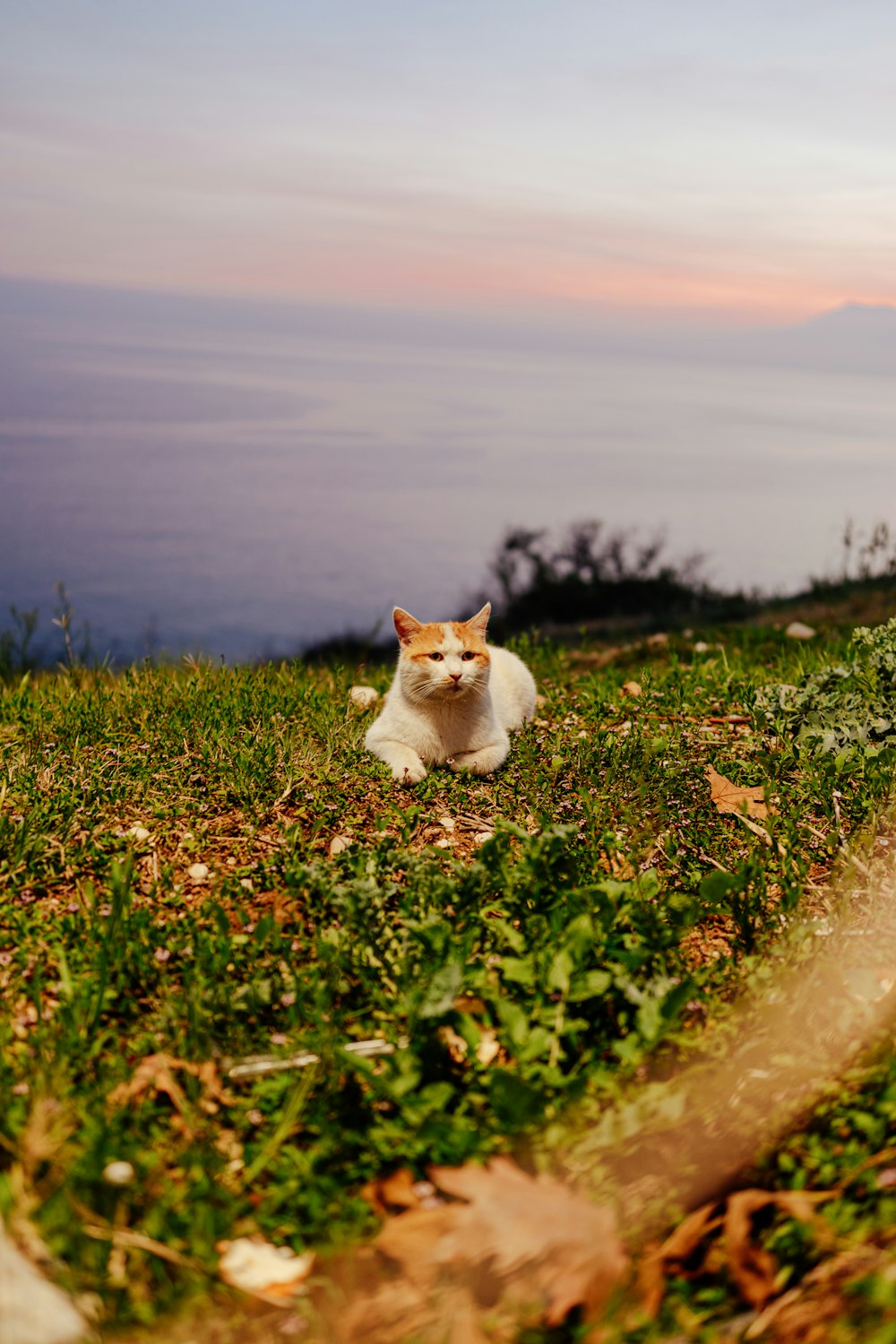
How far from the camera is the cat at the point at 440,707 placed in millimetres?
5375

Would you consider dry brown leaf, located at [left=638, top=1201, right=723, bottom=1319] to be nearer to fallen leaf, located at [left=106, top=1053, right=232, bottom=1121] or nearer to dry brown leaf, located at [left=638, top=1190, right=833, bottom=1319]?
dry brown leaf, located at [left=638, top=1190, right=833, bottom=1319]

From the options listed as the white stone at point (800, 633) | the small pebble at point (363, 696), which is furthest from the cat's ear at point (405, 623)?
the white stone at point (800, 633)

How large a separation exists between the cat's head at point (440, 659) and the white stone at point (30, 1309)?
3.31 m

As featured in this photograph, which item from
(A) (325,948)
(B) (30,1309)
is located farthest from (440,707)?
(B) (30,1309)

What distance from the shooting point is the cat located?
5375 mm

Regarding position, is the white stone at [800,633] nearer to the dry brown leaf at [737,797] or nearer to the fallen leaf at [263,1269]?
the dry brown leaf at [737,797]

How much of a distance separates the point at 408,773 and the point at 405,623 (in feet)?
2.75

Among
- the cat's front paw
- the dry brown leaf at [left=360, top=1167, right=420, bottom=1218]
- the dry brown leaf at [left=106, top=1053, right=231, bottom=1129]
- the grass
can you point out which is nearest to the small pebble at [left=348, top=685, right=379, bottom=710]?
the grass

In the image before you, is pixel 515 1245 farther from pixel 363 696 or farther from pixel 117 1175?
pixel 363 696

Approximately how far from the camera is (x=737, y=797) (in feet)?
16.9

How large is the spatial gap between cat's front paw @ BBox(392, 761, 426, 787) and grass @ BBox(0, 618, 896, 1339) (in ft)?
0.20

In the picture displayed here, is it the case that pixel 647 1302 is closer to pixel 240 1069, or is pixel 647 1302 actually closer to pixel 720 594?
pixel 240 1069

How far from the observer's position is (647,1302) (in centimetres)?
248

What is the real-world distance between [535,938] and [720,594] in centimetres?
1445
